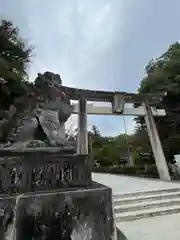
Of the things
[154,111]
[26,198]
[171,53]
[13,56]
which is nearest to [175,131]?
[154,111]

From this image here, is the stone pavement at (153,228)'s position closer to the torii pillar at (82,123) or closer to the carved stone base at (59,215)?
the carved stone base at (59,215)

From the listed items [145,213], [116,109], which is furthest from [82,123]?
[145,213]

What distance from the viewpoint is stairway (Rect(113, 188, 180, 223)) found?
500 cm

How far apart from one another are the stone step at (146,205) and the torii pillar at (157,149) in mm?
3698

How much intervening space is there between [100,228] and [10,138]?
156 centimetres

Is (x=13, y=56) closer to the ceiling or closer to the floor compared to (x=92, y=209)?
closer to the ceiling

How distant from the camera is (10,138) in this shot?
2.95 meters

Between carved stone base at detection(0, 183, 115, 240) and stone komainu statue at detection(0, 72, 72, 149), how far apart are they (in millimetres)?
690

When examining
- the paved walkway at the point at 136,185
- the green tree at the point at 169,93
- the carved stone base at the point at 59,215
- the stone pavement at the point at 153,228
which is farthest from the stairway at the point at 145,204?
the green tree at the point at 169,93

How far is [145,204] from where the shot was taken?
17.9ft

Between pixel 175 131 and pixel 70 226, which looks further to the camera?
pixel 175 131

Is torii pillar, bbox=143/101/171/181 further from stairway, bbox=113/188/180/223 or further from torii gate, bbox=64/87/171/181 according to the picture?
stairway, bbox=113/188/180/223

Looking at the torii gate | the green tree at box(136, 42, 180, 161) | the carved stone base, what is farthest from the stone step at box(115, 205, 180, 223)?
the green tree at box(136, 42, 180, 161)

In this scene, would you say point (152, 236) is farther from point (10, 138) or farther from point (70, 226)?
point (10, 138)
